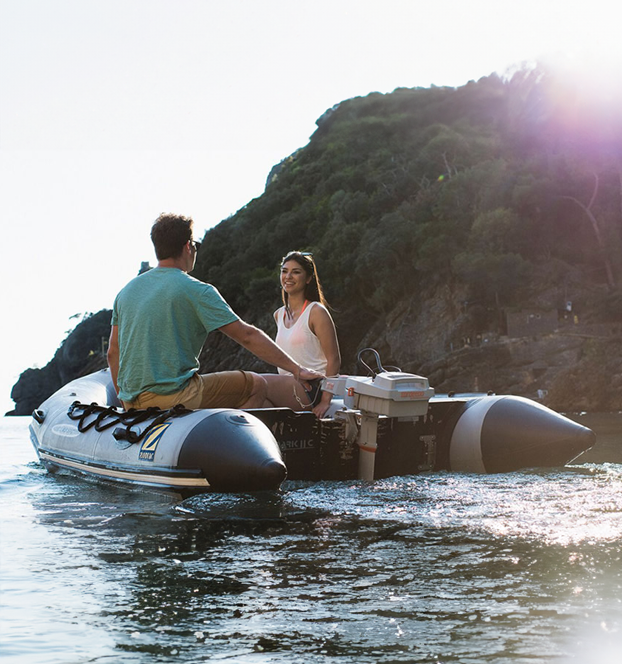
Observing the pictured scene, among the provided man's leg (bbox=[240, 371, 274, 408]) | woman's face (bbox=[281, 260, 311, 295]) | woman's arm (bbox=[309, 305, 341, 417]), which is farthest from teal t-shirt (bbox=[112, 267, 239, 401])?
woman's face (bbox=[281, 260, 311, 295])

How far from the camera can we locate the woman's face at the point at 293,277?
7547 mm

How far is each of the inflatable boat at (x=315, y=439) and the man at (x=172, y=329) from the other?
26 centimetres

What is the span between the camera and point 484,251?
49.6 meters

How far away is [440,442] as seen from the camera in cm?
731

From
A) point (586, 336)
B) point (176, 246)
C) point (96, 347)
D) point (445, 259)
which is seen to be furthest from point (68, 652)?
→ point (96, 347)

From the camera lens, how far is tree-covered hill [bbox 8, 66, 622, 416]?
45531 millimetres

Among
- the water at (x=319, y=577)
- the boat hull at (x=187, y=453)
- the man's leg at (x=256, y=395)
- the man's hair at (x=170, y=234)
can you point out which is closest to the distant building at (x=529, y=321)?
the man's leg at (x=256, y=395)

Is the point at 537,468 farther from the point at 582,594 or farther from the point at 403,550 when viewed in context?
the point at 582,594

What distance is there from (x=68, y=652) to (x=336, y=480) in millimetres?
3920

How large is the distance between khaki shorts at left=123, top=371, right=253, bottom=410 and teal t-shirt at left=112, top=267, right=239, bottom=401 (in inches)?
2.4

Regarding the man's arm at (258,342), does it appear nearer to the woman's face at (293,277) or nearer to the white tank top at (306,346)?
the white tank top at (306,346)

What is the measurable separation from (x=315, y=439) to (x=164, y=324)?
1.52 meters

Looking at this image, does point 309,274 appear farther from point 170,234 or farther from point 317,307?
point 170,234

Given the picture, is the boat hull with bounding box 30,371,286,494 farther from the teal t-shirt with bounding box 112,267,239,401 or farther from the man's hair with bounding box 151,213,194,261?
the man's hair with bounding box 151,213,194,261
